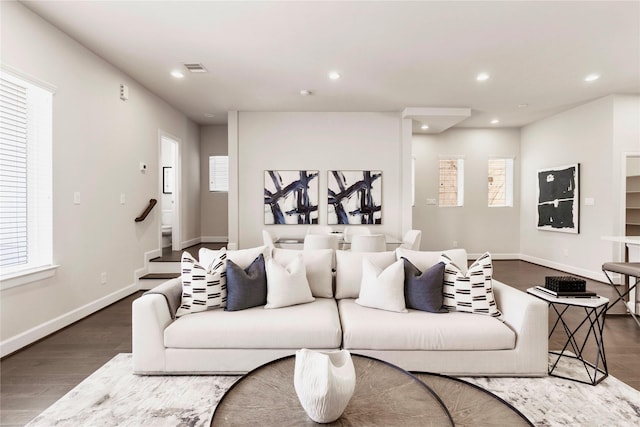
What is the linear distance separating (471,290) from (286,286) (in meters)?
1.40

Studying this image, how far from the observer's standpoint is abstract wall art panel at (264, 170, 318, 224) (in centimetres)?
614

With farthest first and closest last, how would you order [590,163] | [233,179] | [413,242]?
[233,179], [590,163], [413,242]

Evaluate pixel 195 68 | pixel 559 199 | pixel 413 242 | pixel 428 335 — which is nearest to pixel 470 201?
pixel 559 199

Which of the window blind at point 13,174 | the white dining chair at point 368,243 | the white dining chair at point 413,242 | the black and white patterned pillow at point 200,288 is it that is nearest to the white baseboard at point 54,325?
the window blind at point 13,174

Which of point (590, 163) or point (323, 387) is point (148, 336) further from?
point (590, 163)

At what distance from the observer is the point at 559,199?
6262 mm

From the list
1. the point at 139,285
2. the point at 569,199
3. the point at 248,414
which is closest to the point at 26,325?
the point at 139,285

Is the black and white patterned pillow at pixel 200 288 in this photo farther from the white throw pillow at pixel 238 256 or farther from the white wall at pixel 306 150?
the white wall at pixel 306 150

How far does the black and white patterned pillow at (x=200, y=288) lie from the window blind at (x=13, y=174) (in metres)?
1.65

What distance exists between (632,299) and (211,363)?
4587mm

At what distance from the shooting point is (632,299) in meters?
3.83

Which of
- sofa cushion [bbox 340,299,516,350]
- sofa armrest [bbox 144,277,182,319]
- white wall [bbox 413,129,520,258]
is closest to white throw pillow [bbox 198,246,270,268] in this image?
sofa armrest [bbox 144,277,182,319]

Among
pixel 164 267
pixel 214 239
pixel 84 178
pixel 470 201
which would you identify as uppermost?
pixel 84 178

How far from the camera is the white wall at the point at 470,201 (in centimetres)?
754
